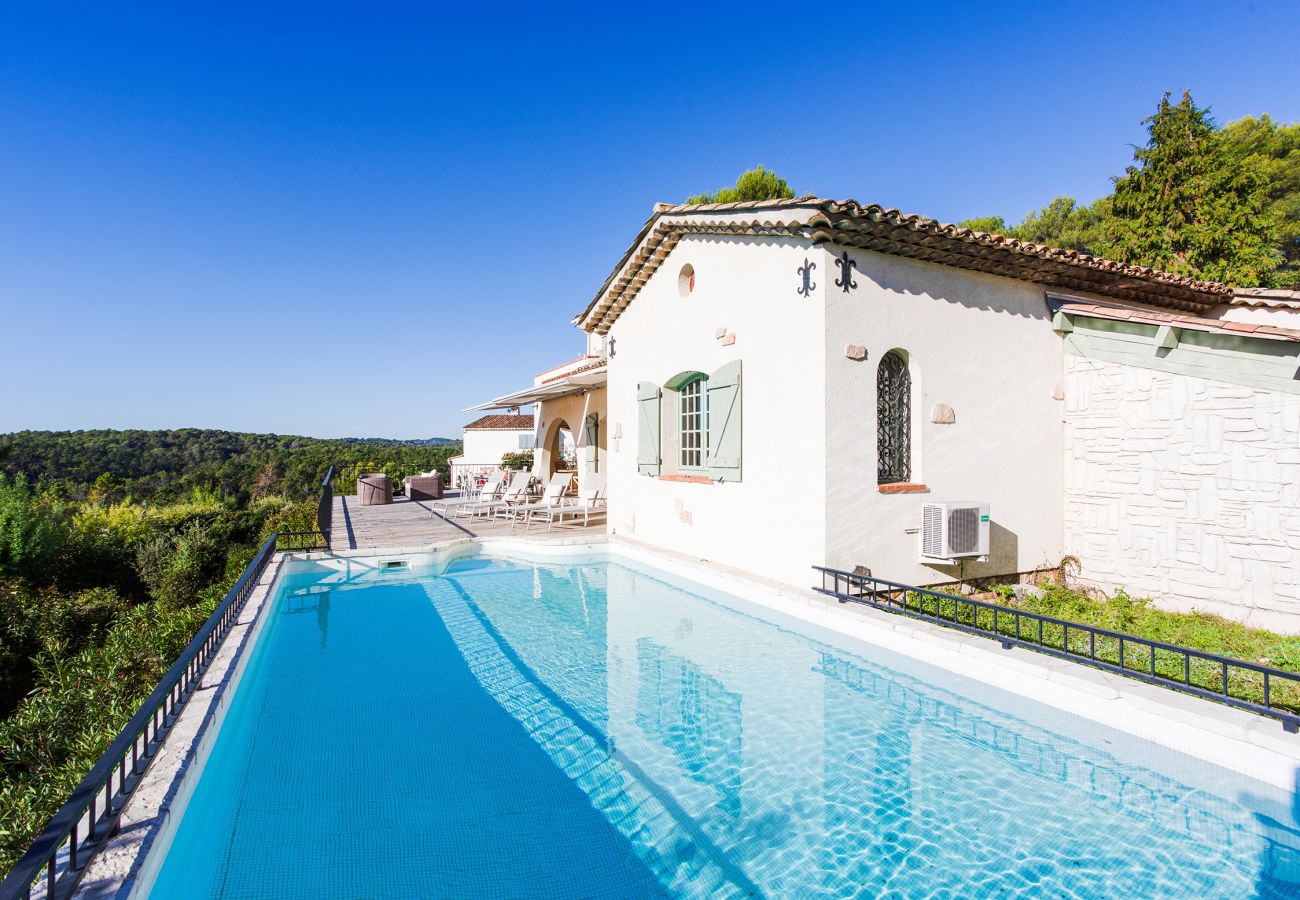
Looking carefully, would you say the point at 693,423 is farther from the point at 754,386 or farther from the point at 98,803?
the point at 98,803

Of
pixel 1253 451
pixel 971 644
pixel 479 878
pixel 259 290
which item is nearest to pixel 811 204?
pixel 971 644

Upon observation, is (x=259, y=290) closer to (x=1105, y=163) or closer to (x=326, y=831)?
(x=326, y=831)

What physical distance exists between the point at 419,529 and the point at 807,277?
10.3 m

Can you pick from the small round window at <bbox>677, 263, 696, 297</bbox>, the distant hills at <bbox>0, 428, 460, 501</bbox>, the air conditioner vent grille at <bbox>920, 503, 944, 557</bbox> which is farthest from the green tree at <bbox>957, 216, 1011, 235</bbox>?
the distant hills at <bbox>0, 428, 460, 501</bbox>

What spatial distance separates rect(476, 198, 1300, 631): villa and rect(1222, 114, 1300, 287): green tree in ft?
49.6

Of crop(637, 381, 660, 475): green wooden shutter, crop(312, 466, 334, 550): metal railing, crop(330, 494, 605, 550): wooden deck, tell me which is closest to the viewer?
crop(637, 381, 660, 475): green wooden shutter

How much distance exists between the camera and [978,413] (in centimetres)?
755

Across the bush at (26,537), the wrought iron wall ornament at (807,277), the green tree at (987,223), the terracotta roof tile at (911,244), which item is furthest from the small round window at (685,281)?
the green tree at (987,223)

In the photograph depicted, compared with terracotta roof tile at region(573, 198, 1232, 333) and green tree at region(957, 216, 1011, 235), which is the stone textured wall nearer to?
terracotta roof tile at region(573, 198, 1232, 333)

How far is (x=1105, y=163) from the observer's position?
1512 cm

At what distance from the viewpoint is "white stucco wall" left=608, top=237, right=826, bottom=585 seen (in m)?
6.85

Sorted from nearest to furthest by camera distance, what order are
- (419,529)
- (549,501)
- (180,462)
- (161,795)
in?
(161,795), (419,529), (549,501), (180,462)

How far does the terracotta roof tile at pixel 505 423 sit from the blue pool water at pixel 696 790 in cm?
2744

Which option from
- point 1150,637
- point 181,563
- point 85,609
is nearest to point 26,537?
point 181,563
